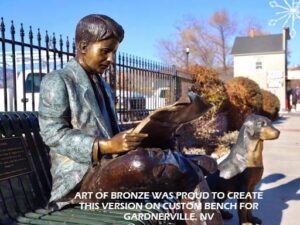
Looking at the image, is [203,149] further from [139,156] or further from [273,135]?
[139,156]

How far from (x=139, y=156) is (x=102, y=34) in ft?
2.75

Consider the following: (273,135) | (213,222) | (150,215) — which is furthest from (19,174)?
(273,135)

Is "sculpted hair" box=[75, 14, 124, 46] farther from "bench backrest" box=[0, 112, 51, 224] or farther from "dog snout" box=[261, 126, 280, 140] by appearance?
"dog snout" box=[261, 126, 280, 140]

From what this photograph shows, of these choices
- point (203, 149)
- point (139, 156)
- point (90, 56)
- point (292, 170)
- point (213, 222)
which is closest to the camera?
point (139, 156)

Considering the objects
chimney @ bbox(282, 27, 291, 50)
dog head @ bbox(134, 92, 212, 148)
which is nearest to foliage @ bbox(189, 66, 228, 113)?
dog head @ bbox(134, 92, 212, 148)

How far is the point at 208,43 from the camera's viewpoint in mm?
47688

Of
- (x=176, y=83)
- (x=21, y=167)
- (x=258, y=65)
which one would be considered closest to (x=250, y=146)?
(x=21, y=167)

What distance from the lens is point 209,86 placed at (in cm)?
1108

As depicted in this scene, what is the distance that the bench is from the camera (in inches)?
87.1

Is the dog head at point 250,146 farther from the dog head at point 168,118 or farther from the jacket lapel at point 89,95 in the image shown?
the jacket lapel at point 89,95

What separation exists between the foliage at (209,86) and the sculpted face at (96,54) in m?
8.50

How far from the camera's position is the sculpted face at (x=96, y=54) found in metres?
2.25

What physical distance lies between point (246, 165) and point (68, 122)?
1995 mm

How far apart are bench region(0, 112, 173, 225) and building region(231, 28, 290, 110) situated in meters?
41.5
